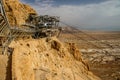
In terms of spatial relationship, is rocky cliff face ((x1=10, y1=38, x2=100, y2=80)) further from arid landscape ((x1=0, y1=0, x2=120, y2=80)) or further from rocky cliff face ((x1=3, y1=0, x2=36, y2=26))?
rocky cliff face ((x1=3, y1=0, x2=36, y2=26))

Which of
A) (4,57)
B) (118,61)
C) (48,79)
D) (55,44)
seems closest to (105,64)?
(118,61)

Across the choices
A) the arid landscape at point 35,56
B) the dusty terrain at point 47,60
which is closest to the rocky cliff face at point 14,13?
the arid landscape at point 35,56

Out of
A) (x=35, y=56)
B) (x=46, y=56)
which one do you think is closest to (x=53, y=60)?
(x=46, y=56)

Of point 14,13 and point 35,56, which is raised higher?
point 14,13

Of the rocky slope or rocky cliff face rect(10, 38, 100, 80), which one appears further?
rocky cliff face rect(10, 38, 100, 80)

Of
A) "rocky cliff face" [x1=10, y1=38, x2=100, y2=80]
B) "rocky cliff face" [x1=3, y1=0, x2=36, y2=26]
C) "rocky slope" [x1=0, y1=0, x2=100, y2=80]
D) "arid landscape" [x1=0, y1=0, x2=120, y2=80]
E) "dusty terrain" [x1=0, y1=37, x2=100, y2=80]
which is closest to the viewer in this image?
"arid landscape" [x1=0, y1=0, x2=120, y2=80]

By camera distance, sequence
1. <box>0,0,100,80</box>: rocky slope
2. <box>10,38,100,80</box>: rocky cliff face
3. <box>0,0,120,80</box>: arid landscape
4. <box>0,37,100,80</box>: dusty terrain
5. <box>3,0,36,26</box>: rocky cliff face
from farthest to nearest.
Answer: <box>3,0,36,26</box>: rocky cliff face
<box>10,38,100,80</box>: rocky cliff face
<box>0,0,100,80</box>: rocky slope
<box>0,37,100,80</box>: dusty terrain
<box>0,0,120,80</box>: arid landscape

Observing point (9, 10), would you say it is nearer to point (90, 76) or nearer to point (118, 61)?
point (90, 76)

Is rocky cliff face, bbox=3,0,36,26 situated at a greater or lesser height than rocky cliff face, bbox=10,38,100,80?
greater

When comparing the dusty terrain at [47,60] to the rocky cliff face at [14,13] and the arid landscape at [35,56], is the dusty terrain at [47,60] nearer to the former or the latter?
the arid landscape at [35,56]

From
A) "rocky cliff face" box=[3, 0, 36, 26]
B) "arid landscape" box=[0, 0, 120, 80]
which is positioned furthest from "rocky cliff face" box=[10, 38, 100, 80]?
"rocky cliff face" box=[3, 0, 36, 26]

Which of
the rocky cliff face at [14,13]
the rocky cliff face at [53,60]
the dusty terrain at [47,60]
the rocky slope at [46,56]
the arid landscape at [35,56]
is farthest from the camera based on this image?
the rocky cliff face at [14,13]

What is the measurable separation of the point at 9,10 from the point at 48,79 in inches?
816

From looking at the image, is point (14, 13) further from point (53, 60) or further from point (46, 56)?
point (53, 60)
